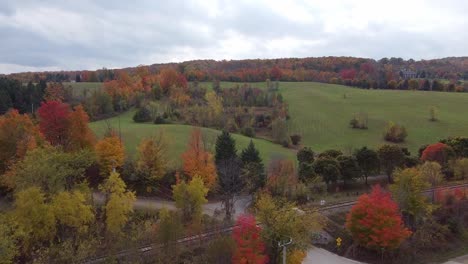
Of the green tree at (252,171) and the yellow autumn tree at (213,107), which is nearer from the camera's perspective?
the green tree at (252,171)

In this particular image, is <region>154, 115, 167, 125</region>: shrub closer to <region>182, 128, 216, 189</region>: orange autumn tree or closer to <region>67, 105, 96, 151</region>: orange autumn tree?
<region>67, 105, 96, 151</region>: orange autumn tree

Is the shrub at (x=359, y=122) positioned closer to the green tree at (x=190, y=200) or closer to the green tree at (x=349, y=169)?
the green tree at (x=349, y=169)

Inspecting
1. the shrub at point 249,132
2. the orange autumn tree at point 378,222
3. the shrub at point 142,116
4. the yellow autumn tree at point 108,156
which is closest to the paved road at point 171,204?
the yellow autumn tree at point 108,156

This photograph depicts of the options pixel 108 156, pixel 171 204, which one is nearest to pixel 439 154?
pixel 171 204

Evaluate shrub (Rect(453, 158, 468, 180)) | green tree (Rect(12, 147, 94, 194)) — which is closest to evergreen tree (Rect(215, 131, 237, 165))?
green tree (Rect(12, 147, 94, 194))

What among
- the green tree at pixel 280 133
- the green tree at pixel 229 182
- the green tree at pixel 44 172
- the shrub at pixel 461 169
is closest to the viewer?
the green tree at pixel 44 172

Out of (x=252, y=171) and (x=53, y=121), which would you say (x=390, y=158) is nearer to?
(x=252, y=171)
